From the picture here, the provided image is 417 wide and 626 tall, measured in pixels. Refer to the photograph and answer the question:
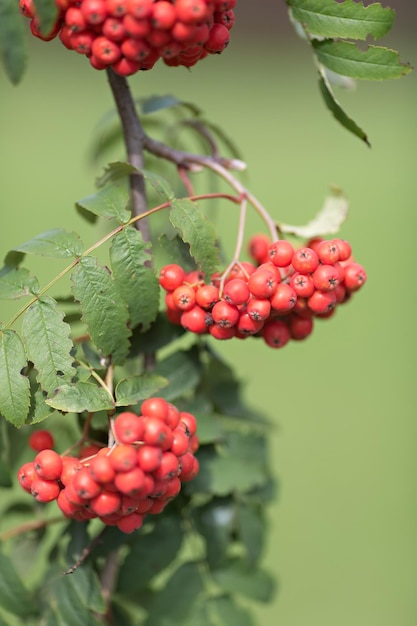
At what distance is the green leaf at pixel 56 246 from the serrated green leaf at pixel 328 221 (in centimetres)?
41

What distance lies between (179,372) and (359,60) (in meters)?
0.59

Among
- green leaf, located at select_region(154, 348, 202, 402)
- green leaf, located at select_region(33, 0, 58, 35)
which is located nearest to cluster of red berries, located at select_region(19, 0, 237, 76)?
green leaf, located at select_region(33, 0, 58, 35)

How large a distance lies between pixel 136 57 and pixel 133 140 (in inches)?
10.8

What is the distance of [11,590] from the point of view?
1.39m

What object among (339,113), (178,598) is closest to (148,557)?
(178,598)

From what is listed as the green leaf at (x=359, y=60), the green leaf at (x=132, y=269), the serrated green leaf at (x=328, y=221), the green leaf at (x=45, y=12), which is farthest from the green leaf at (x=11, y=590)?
the green leaf at (x=359, y=60)

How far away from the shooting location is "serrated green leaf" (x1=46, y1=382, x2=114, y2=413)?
113cm

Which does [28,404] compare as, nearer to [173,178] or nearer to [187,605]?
[187,605]

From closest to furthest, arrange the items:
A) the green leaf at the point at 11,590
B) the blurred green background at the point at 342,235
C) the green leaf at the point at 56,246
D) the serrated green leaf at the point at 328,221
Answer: the green leaf at the point at 56,246
the green leaf at the point at 11,590
the serrated green leaf at the point at 328,221
the blurred green background at the point at 342,235

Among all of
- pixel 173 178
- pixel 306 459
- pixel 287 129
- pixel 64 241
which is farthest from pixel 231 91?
pixel 64 241

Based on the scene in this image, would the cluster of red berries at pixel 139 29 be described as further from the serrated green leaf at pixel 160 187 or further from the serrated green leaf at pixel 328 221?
the serrated green leaf at pixel 328 221

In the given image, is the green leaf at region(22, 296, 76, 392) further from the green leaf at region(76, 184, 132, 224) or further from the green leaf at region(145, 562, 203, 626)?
the green leaf at region(145, 562, 203, 626)

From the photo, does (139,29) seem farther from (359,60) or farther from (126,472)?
(126,472)

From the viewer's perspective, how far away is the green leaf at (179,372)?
1424 mm
